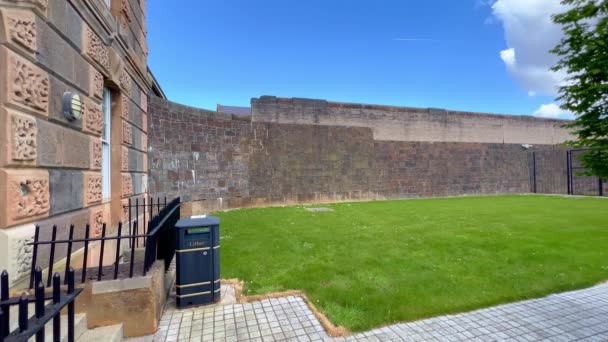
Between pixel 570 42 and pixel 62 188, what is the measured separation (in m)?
5.53

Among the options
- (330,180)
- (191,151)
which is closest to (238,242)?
(191,151)

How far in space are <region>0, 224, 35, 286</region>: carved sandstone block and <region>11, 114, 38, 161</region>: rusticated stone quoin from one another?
0.66m

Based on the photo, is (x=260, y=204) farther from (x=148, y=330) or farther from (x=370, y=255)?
(x=148, y=330)

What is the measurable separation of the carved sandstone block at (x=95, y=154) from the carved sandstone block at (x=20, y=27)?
1607 millimetres

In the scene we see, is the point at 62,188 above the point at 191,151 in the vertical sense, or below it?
below

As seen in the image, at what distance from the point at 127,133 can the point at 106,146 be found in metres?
0.66

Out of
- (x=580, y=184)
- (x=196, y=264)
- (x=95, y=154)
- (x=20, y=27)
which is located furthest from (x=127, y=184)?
(x=580, y=184)

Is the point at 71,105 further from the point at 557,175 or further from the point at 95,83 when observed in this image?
the point at 557,175

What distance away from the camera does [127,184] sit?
5.79 metres

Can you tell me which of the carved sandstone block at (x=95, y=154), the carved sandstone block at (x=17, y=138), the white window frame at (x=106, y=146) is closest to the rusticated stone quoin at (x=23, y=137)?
the carved sandstone block at (x=17, y=138)

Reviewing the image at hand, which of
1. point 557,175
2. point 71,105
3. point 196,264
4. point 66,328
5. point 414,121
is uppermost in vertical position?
point 414,121

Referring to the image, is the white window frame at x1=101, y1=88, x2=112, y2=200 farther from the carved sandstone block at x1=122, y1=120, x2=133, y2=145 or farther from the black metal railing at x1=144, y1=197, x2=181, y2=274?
the black metal railing at x1=144, y1=197, x2=181, y2=274

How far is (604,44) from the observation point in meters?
2.54

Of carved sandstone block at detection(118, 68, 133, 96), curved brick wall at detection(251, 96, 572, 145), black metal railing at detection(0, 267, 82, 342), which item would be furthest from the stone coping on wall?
black metal railing at detection(0, 267, 82, 342)
